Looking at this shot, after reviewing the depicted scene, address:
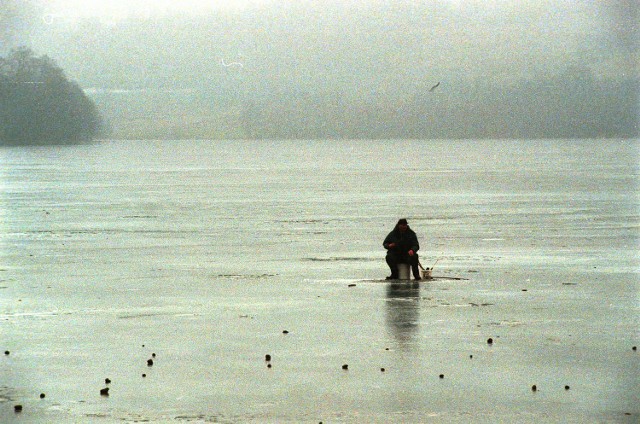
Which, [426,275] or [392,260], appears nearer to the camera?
[392,260]

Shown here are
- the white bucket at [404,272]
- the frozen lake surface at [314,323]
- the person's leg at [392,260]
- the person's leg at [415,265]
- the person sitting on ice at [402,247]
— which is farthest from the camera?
the white bucket at [404,272]

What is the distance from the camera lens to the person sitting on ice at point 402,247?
19734 mm

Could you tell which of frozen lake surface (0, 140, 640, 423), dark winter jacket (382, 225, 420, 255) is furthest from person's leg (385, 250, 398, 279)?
frozen lake surface (0, 140, 640, 423)

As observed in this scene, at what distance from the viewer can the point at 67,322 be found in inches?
604

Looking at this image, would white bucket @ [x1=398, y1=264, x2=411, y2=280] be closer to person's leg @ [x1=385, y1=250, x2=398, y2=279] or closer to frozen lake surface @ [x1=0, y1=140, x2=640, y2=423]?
person's leg @ [x1=385, y1=250, x2=398, y2=279]

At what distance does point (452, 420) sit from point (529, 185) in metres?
55.7

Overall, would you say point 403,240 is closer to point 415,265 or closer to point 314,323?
point 415,265

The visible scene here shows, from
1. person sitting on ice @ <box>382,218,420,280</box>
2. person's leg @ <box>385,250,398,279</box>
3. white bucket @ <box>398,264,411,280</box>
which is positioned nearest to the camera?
person sitting on ice @ <box>382,218,420,280</box>

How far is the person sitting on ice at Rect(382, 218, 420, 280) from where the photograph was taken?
64.7 ft

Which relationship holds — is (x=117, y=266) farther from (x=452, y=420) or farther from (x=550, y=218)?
(x=550, y=218)

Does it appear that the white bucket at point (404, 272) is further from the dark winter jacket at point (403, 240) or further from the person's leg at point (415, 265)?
the dark winter jacket at point (403, 240)

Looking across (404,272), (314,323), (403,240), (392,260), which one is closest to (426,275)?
(404,272)

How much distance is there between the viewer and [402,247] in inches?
786

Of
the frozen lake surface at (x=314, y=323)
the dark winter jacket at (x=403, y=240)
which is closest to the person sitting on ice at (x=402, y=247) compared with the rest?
the dark winter jacket at (x=403, y=240)
